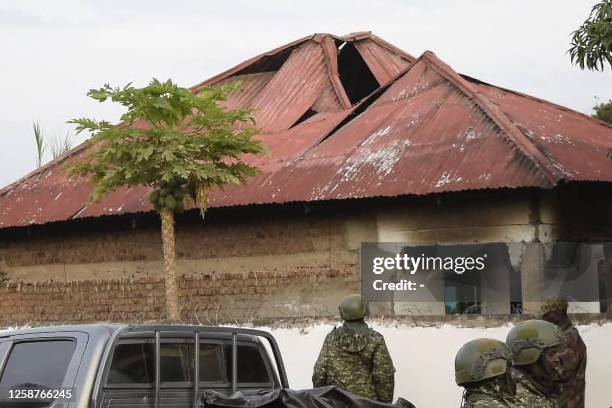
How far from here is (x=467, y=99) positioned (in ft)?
54.2

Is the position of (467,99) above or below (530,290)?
above

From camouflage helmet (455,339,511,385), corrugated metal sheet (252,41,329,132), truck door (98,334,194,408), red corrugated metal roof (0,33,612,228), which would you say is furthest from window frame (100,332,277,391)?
corrugated metal sheet (252,41,329,132)

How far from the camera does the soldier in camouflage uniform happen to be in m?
8.80

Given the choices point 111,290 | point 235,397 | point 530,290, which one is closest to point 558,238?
point 530,290

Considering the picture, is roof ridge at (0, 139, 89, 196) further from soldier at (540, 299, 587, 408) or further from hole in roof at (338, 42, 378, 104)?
soldier at (540, 299, 587, 408)

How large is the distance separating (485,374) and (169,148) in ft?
33.2

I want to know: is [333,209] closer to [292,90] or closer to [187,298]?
[187,298]

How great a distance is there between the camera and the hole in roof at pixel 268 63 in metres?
21.9

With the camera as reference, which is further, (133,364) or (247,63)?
(247,63)

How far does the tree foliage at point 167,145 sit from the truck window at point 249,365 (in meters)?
7.12

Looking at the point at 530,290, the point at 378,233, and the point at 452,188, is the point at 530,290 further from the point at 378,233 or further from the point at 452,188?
the point at 378,233

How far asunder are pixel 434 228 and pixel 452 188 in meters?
1.02

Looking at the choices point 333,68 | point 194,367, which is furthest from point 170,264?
point 194,367

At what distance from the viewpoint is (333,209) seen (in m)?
15.9
